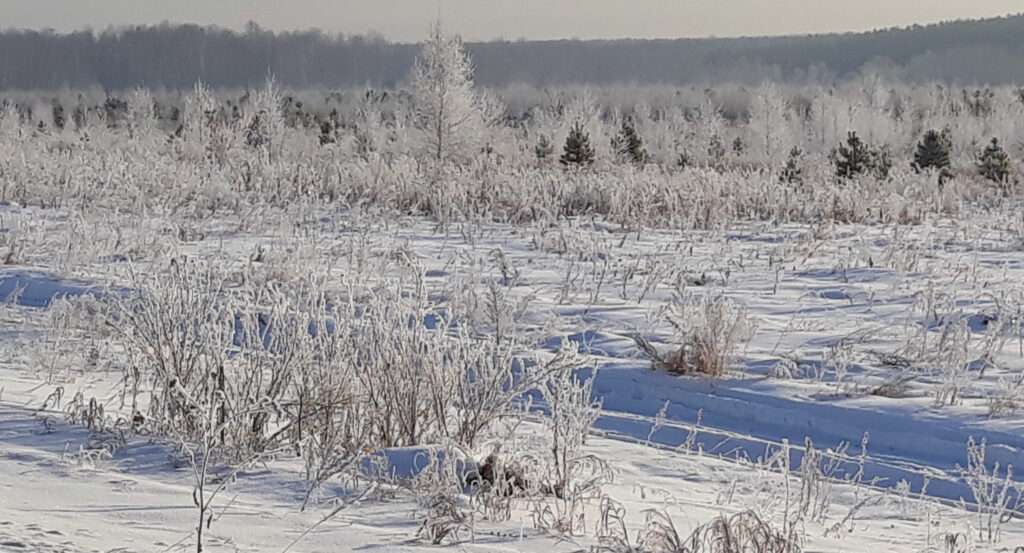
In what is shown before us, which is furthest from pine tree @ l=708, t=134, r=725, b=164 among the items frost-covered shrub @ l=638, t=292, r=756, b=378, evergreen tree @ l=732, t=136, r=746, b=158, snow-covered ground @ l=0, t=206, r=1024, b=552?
frost-covered shrub @ l=638, t=292, r=756, b=378

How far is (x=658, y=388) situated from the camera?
712 cm

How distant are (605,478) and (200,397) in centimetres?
159

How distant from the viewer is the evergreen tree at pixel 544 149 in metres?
28.6

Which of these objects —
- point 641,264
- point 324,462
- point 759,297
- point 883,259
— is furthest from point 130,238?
point 324,462

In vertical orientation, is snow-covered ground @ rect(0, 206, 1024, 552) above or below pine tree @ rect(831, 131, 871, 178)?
below

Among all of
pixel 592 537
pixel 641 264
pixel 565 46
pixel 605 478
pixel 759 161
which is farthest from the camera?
pixel 565 46

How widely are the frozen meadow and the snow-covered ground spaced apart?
0.08ft

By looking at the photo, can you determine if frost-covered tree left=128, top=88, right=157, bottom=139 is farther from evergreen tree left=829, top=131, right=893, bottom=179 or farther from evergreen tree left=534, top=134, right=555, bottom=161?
evergreen tree left=829, top=131, right=893, bottom=179

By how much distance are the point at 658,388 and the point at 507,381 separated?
94 centimetres

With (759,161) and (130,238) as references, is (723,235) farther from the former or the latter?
(759,161)

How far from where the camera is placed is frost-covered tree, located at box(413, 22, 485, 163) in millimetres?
26391

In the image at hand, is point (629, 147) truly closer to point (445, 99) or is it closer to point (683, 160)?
point (683, 160)

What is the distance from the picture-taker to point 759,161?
3109 cm

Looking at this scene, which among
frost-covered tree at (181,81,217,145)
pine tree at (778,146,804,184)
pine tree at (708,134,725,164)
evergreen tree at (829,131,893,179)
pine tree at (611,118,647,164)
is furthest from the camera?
pine tree at (708,134,725,164)
